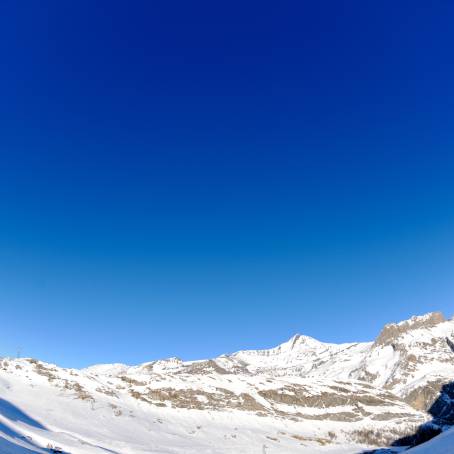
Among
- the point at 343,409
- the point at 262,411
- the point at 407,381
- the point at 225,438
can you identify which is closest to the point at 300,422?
the point at 262,411

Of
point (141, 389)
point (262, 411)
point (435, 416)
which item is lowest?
point (435, 416)

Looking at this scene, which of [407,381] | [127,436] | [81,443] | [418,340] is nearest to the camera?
[81,443]

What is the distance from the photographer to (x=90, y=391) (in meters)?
60.5

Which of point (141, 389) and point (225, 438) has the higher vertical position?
point (141, 389)

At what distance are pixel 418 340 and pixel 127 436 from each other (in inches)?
7518

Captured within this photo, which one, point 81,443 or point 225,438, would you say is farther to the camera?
point 225,438

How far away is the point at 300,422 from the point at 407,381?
104 m

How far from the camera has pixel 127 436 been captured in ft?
136

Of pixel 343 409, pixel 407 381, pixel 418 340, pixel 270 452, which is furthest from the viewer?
pixel 418 340

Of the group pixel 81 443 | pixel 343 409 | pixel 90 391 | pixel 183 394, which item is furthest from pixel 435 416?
pixel 81 443

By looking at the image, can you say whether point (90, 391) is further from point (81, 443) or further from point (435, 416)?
point (435, 416)

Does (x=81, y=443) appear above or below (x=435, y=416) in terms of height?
above

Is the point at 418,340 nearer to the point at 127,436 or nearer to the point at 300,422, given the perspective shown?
the point at 300,422

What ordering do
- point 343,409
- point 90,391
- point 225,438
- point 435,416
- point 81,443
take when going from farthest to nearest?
point 435,416 → point 343,409 → point 90,391 → point 225,438 → point 81,443
